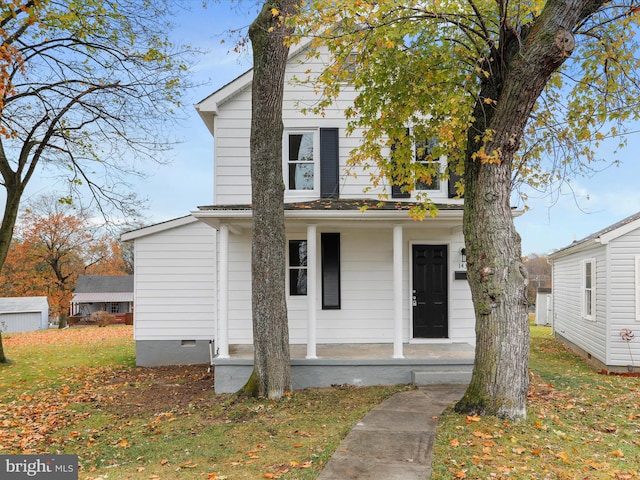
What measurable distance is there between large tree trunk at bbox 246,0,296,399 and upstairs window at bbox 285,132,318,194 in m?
2.62

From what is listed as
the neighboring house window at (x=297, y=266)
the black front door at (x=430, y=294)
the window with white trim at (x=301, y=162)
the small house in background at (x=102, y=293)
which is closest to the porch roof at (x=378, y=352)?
the black front door at (x=430, y=294)

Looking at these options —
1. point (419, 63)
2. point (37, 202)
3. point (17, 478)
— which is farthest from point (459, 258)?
point (37, 202)

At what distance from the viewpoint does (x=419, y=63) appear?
275 inches

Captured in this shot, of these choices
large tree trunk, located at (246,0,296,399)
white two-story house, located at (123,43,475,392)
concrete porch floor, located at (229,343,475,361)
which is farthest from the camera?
white two-story house, located at (123,43,475,392)

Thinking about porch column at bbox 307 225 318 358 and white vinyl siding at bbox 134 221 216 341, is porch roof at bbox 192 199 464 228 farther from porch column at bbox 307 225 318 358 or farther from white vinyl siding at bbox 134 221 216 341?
white vinyl siding at bbox 134 221 216 341

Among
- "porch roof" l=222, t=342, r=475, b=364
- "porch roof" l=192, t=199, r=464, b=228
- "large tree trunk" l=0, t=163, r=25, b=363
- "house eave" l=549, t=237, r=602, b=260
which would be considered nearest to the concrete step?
"porch roof" l=222, t=342, r=475, b=364

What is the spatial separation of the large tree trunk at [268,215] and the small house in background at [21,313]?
3334 centimetres

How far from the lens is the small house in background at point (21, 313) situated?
32188 millimetres

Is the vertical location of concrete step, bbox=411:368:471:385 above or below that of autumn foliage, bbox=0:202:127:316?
below

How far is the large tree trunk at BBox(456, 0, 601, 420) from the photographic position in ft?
18.0

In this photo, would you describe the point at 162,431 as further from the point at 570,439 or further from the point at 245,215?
the point at 570,439

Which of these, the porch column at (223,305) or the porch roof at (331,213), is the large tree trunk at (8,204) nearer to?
the porch roof at (331,213)

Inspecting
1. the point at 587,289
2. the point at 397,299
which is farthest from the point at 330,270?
the point at 587,289

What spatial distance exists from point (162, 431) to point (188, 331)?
5.48 meters
